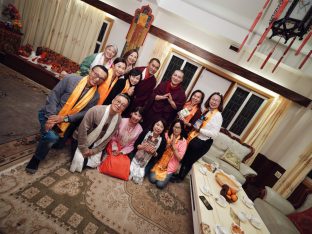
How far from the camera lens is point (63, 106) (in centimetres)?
283

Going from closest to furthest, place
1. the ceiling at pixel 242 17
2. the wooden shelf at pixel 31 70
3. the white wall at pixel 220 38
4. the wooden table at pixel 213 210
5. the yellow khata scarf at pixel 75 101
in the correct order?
the wooden table at pixel 213 210 → the yellow khata scarf at pixel 75 101 → the ceiling at pixel 242 17 → the wooden shelf at pixel 31 70 → the white wall at pixel 220 38

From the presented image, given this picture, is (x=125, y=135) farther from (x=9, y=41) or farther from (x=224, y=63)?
(x=9, y=41)

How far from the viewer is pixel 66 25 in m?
6.67

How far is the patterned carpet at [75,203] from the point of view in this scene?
211cm

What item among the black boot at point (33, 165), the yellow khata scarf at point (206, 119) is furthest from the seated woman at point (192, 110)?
the black boot at point (33, 165)

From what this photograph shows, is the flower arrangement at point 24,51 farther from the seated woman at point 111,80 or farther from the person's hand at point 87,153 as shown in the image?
the person's hand at point 87,153

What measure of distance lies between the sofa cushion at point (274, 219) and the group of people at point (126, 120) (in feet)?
4.85

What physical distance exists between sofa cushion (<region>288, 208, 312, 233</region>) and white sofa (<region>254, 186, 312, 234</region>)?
0.10 meters

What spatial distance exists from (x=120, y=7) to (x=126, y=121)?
14.7 ft

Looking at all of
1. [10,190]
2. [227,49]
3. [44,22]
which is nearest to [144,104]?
[10,190]

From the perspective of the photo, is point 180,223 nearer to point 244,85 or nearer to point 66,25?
point 244,85

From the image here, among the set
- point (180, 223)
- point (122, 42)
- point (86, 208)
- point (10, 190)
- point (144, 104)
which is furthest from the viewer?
point (122, 42)

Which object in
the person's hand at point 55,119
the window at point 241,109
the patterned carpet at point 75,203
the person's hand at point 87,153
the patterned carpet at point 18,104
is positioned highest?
the window at point 241,109

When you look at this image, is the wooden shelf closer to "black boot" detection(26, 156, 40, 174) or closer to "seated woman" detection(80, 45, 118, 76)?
"seated woman" detection(80, 45, 118, 76)
